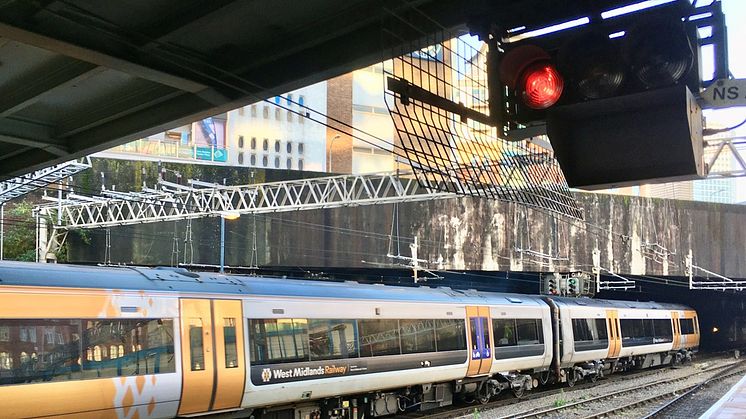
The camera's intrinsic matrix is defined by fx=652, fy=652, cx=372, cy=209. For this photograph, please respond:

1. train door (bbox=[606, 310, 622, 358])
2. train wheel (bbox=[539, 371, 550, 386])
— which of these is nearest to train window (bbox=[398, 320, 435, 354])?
train wheel (bbox=[539, 371, 550, 386])

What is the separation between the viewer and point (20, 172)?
13.2 m

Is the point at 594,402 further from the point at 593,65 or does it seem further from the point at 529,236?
the point at 593,65

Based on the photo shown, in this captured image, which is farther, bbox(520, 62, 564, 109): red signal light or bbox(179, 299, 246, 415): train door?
bbox(179, 299, 246, 415): train door

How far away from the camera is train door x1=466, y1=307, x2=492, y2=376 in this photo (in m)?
14.8

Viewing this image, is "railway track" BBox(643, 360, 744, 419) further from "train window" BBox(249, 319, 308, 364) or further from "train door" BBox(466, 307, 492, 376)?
"train window" BBox(249, 319, 308, 364)

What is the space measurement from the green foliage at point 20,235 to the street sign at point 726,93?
29.5 m

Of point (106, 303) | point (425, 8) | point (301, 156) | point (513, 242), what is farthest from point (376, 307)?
point (301, 156)

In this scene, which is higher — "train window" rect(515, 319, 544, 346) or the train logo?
the train logo

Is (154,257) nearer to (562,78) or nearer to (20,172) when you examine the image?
(20,172)

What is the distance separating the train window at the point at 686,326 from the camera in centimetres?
3028

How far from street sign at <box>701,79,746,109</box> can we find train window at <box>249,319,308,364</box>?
7809 millimetres

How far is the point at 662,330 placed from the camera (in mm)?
27531

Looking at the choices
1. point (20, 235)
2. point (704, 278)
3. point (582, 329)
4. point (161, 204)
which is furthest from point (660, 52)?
Answer: point (704, 278)

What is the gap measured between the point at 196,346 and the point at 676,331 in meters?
26.1
